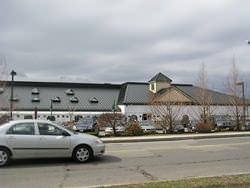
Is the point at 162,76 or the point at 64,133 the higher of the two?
the point at 162,76

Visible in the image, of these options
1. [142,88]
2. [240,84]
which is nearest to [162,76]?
[142,88]

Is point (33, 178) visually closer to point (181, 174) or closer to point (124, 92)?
point (181, 174)

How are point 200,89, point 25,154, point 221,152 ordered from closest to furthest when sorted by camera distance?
point 25,154, point 221,152, point 200,89

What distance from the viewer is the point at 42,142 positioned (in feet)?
43.0

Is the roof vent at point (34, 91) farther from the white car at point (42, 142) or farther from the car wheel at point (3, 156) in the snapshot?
the car wheel at point (3, 156)

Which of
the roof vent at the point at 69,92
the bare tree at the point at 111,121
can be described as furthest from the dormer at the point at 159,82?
the bare tree at the point at 111,121

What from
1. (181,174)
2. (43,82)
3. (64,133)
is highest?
(43,82)

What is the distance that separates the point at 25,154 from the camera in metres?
13.1

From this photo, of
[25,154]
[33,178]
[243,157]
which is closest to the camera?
[33,178]

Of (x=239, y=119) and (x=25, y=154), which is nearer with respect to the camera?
(x=25, y=154)

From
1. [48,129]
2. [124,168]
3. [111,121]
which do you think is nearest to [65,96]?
[111,121]

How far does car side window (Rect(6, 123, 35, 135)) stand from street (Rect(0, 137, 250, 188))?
108 centimetres

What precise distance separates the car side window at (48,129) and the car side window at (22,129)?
269mm

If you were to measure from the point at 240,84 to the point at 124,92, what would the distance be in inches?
1793
